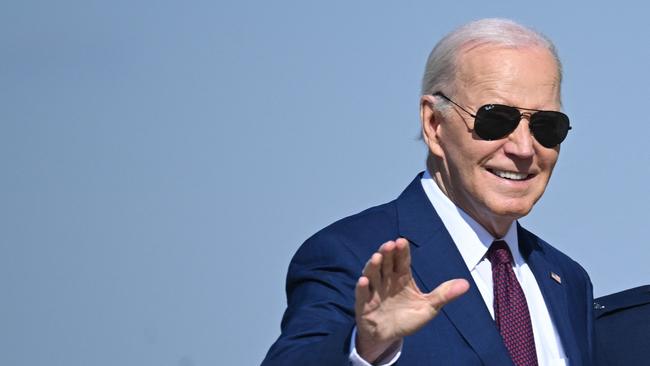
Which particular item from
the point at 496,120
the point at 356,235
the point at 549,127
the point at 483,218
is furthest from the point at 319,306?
the point at 549,127

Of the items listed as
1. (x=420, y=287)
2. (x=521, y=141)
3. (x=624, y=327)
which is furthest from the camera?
(x=624, y=327)

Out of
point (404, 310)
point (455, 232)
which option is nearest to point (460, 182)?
point (455, 232)

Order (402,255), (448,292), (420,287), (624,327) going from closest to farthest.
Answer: (402,255) → (448,292) → (420,287) → (624,327)

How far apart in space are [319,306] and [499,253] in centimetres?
124

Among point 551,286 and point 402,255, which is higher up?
point 402,255

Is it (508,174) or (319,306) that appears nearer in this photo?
(319,306)

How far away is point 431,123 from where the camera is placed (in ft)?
26.9

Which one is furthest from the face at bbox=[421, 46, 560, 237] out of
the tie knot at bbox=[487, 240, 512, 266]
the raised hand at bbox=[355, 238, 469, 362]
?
the raised hand at bbox=[355, 238, 469, 362]

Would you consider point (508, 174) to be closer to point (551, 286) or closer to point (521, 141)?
point (521, 141)

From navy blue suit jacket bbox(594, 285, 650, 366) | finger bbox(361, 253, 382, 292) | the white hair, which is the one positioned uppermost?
the white hair

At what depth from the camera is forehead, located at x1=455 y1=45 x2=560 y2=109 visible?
791 centimetres

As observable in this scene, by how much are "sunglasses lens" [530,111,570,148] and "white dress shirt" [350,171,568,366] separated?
556mm

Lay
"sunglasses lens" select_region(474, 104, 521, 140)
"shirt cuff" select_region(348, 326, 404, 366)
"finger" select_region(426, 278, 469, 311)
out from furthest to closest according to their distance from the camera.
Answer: "sunglasses lens" select_region(474, 104, 521, 140)
"shirt cuff" select_region(348, 326, 404, 366)
"finger" select_region(426, 278, 469, 311)

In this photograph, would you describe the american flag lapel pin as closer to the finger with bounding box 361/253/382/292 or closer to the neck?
the neck
